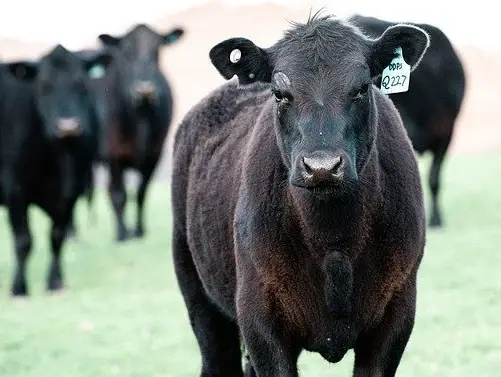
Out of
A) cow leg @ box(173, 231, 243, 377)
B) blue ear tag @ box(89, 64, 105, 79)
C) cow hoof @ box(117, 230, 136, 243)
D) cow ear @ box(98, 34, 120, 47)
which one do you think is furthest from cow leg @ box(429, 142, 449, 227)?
cow leg @ box(173, 231, 243, 377)

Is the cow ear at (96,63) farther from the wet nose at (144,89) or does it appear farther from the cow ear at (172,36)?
the cow ear at (172,36)

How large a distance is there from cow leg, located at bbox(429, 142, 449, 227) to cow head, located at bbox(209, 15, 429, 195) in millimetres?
9375

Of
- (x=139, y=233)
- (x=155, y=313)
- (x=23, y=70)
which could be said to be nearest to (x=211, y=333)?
(x=155, y=313)

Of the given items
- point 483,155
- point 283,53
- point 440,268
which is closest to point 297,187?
point 283,53

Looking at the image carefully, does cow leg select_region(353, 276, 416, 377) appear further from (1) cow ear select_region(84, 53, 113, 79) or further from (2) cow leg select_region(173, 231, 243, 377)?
(1) cow ear select_region(84, 53, 113, 79)

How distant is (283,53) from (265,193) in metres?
0.62

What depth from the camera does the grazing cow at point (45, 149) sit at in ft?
41.0

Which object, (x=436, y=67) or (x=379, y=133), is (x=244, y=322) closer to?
(x=379, y=133)

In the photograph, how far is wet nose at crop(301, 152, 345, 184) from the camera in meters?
4.50

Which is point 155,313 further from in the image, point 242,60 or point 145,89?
point 145,89

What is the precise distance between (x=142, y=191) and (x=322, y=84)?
11.7 metres

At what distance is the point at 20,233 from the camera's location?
12562mm

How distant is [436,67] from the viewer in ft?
47.9

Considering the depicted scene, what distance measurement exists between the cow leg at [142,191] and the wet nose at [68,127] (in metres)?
3.66
